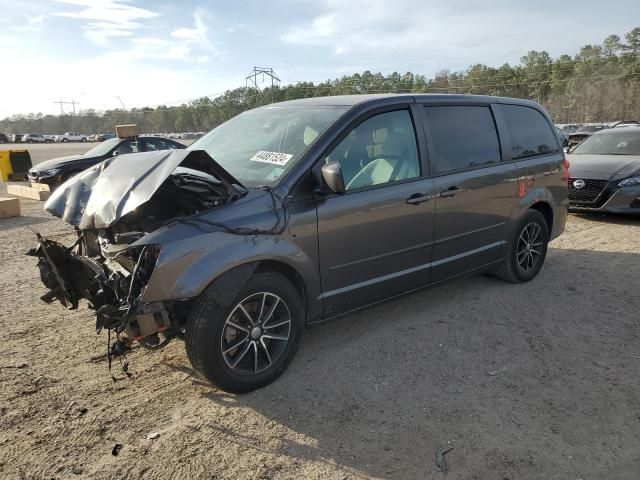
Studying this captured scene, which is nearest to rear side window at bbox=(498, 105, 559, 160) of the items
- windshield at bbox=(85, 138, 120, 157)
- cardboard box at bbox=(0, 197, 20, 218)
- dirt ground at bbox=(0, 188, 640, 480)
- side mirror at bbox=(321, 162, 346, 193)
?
dirt ground at bbox=(0, 188, 640, 480)

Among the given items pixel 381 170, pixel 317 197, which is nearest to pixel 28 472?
pixel 317 197

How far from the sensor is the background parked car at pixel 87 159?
11.9 meters

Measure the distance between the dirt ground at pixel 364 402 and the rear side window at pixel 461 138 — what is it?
1.40m

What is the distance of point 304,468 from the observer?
8.54ft

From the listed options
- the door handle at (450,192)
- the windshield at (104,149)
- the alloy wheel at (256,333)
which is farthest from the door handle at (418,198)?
the windshield at (104,149)

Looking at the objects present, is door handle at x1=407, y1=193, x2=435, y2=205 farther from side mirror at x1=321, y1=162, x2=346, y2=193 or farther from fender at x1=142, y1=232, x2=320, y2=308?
fender at x1=142, y1=232, x2=320, y2=308

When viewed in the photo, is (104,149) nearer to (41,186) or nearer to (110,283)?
(41,186)

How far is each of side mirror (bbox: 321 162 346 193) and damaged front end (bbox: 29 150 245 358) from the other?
567mm

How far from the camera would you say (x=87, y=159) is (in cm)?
1208

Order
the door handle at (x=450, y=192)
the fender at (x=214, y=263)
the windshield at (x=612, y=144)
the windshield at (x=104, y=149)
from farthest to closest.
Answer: the windshield at (x=104, y=149) → the windshield at (x=612, y=144) → the door handle at (x=450, y=192) → the fender at (x=214, y=263)

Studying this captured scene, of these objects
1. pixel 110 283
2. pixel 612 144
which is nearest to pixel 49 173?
pixel 110 283

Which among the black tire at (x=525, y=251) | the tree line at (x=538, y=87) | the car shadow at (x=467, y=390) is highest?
the tree line at (x=538, y=87)

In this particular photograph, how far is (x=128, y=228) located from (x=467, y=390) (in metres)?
2.54

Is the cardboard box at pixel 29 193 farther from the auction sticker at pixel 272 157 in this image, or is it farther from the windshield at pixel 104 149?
the auction sticker at pixel 272 157
